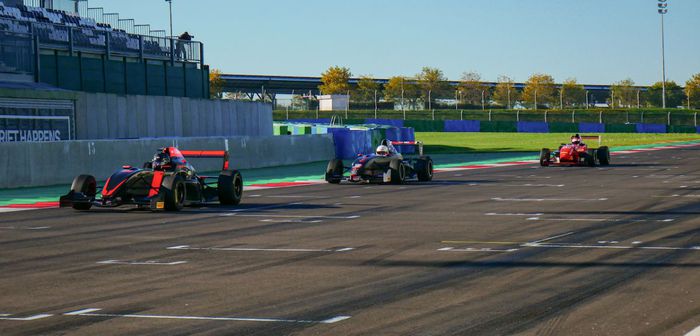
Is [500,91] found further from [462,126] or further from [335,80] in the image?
[462,126]

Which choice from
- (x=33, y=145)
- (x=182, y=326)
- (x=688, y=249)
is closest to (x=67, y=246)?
(x=182, y=326)

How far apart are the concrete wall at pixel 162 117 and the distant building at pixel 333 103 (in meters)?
56.7

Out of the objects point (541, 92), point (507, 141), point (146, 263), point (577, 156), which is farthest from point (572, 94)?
point (146, 263)

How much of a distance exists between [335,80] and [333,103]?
3502cm

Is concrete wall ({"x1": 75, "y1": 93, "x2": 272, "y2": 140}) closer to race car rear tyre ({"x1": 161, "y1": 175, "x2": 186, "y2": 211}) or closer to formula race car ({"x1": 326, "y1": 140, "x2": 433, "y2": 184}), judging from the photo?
formula race car ({"x1": 326, "y1": 140, "x2": 433, "y2": 184})

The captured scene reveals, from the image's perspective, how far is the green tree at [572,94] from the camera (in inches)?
5738

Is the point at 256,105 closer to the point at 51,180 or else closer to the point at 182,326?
the point at 51,180

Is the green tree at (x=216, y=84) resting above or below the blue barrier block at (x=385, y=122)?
above

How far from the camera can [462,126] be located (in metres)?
89.1

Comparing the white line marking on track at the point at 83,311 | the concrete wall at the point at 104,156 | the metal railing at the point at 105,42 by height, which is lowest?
the white line marking on track at the point at 83,311

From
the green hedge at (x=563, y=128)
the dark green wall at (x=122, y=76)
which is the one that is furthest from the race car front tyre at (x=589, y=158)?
the green hedge at (x=563, y=128)

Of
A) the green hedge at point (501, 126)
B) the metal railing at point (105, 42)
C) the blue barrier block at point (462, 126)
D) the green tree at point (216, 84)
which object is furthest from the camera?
the green tree at point (216, 84)

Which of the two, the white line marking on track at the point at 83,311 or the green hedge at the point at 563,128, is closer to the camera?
the white line marking on track at the point at 83,311

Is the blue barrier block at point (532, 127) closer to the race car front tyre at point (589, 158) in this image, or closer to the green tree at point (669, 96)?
the race car front tyre at point (589, 158)
